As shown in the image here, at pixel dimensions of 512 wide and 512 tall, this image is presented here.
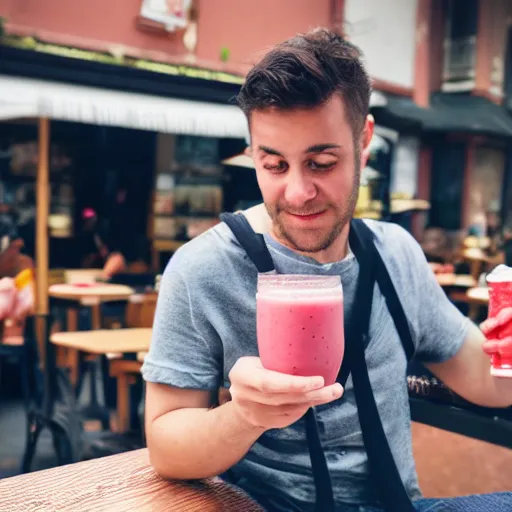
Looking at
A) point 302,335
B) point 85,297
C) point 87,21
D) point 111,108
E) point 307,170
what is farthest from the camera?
point 87,21

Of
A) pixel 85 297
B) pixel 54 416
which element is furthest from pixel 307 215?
pixel 85 297

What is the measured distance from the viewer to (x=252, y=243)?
1.51 m

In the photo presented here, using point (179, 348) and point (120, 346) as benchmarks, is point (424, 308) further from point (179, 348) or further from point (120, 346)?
point (120, 346)

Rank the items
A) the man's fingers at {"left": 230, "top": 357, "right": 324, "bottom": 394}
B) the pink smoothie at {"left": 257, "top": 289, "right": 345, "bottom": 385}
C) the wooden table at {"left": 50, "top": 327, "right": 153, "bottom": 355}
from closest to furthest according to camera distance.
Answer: the man's fingers at {"left": 230, "top": 357, "right": 324, "bottom": 394} < the pink smoothie at {"left": 257, "top": 289, "right": 345, "bottom": 385} < the wooden table at {"left": 50, "top": 327, "right": 153, "bottom": 355}

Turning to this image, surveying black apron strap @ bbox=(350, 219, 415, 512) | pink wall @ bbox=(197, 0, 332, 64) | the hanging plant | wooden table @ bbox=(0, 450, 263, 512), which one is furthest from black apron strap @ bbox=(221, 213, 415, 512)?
the hanging plant

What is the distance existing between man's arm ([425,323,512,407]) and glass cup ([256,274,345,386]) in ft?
2.43

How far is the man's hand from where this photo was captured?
1064 millimetres

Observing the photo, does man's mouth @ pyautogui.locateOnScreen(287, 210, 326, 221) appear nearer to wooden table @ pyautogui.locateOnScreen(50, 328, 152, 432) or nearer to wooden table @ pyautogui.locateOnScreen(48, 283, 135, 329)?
wooden table @ pyautogui.locateOnScreen(50, 328, 152, 432)

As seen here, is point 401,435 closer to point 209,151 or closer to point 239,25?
point 209,151

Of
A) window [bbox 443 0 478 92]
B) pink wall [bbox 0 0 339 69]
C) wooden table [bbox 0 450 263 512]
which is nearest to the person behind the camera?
wooden table [bbox 0 450 263 512]

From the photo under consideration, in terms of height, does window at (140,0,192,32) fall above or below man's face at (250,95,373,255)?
above

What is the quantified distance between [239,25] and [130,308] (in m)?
5.62

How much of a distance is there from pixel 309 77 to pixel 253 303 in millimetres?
501

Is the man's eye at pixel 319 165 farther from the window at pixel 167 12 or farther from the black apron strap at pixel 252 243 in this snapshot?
the window at pixel 167 12
